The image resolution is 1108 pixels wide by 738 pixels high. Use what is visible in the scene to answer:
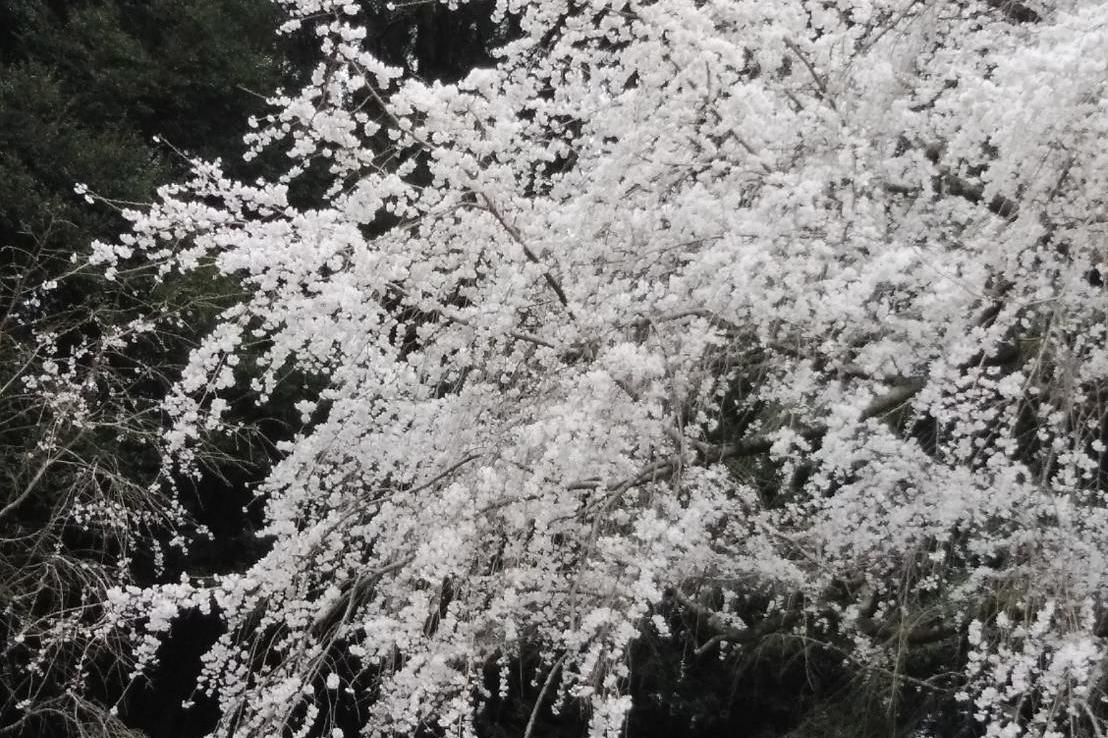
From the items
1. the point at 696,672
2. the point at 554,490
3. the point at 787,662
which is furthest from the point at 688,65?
the point at 696,672

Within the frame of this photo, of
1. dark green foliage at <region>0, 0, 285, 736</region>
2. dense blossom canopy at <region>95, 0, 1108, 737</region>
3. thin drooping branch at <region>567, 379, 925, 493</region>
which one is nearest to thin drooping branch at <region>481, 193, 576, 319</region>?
dense blossom canopy at <region>95, 0, 1108, 737</region>

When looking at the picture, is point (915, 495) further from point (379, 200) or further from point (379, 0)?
point (379, 0)

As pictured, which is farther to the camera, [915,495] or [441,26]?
[441,26]

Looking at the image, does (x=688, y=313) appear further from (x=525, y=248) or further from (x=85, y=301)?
(x=85, y=301)

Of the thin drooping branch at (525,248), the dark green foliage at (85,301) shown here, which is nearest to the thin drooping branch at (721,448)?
the thin drooping branch at (525,248)

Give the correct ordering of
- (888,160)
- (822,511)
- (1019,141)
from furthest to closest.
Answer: (822,511) < (888,160) < (1019,141)

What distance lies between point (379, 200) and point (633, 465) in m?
1.00

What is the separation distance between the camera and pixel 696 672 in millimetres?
6988

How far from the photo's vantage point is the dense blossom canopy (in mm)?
2445

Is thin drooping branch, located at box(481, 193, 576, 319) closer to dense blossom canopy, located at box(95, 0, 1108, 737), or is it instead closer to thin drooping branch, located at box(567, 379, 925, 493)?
dense blossom canopy, located at box(95, 0, 1108, 737)

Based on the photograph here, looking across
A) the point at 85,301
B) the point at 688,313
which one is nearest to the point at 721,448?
the point at 688,313

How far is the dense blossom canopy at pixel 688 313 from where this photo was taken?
8.02 feet

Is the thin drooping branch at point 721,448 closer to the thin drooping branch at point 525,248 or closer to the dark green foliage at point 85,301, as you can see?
the thin drooping branch at point 525,248

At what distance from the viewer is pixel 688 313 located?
8.61 feet
